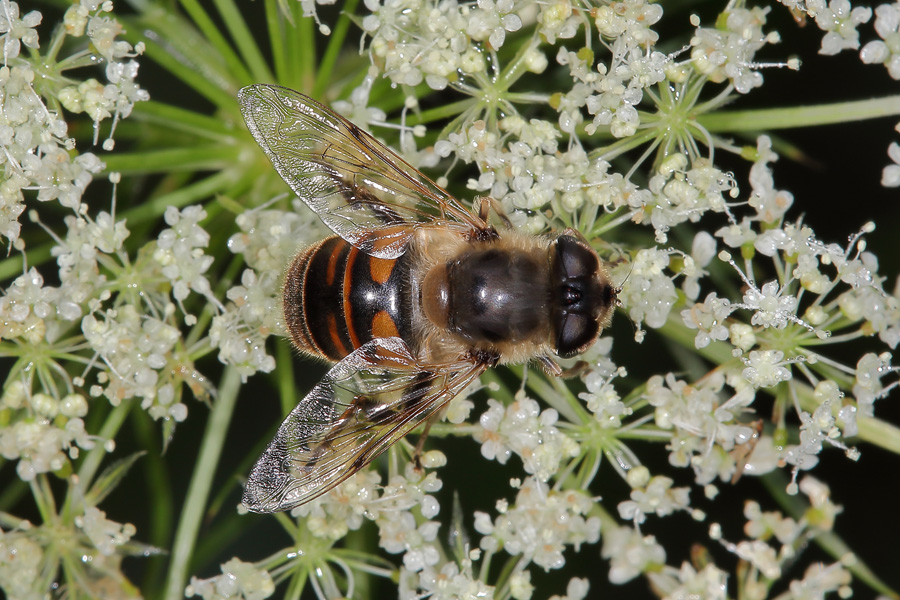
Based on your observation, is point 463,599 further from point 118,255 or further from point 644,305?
point 118,255

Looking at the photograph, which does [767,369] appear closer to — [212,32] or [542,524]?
[542,524]

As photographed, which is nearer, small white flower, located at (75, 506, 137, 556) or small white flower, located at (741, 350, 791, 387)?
small white flower, located at (741, 350, 791, 387)

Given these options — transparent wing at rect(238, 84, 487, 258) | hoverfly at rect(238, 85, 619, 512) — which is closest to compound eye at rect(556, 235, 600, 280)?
hoverfly at rect(238, 85, 619, 512)

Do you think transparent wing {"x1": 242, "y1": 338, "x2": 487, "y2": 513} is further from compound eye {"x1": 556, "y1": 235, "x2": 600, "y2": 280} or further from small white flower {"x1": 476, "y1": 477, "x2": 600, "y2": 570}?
small white flower {"x1": 476, "y1": 477, "x2": 600, "y2": 570}

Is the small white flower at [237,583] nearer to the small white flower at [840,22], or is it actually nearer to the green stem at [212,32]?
the green stem at [212,32]

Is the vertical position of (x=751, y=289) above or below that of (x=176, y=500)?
above

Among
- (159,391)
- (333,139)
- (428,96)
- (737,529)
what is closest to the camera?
(333,139)

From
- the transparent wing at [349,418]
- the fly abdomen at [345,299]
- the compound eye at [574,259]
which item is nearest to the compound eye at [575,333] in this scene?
the compound eye at [574,259]

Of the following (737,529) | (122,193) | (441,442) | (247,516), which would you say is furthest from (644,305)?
(122,193)
